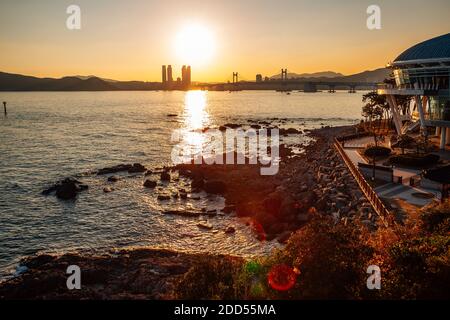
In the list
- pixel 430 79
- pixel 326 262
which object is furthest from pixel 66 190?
pixel 430 79

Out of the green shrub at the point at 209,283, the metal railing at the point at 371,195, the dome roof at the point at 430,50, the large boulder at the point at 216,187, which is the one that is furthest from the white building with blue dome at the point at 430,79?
the green shrub at the point at 209,283

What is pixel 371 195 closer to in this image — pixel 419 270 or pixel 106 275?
pixel 419 270

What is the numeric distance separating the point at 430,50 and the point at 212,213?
32418 millimetres

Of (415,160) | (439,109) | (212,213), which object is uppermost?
(439,109)

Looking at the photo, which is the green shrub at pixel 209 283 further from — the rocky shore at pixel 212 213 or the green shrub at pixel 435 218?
the green shrub at pixel 435 218

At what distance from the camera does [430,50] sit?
4278 cm

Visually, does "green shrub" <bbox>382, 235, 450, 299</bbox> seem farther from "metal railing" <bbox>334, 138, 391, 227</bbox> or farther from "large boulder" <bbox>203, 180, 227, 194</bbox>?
"large boulder" <bbox>203, 180, 227, 194</bbox>

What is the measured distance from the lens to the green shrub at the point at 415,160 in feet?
107

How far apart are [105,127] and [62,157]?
47.0m

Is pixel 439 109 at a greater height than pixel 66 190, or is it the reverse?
pixel 439 109

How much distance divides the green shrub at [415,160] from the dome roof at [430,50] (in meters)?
15.0

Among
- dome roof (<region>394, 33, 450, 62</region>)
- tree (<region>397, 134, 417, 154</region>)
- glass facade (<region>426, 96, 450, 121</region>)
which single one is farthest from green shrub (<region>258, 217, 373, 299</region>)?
dome roof (<region>394, 33, 450, 62</region>)

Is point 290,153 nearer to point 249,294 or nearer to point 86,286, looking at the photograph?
point 86,286
